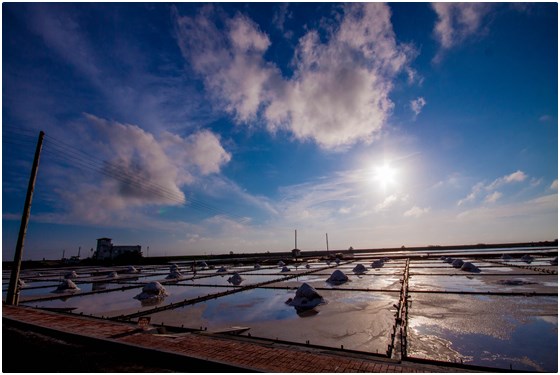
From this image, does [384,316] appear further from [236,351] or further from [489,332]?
[236,351]

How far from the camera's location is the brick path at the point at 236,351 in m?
5.44

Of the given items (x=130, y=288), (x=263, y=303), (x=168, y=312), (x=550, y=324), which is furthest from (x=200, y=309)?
(x=550, y=324)

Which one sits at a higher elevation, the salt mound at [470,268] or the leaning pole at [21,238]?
the leaning pole at [21,238]

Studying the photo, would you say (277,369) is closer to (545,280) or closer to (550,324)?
(550,324)

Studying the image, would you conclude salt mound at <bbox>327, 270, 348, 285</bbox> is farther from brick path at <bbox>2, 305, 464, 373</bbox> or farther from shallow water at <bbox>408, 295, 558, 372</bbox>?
brick path at <bbox>2, 305, 464, 373</bbox>

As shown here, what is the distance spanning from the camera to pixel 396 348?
7.32 metres

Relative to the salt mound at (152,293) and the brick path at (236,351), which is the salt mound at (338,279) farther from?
the brick path at (236,351)

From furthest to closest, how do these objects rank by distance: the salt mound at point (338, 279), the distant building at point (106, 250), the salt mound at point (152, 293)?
the distant building at point (106, 250) → the salt mound at point (338, 279) → the salt mound at point (152, 293)

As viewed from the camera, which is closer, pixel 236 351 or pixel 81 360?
pixel 81 360

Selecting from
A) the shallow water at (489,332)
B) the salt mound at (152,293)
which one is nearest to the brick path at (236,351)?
the shallow water at (489,332)

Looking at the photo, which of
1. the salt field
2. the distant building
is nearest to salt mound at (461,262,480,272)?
the salt field

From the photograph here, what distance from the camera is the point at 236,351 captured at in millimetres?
6441

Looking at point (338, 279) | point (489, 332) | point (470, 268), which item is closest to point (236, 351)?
point (489, 332)

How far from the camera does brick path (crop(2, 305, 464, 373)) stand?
5438 millimetres
